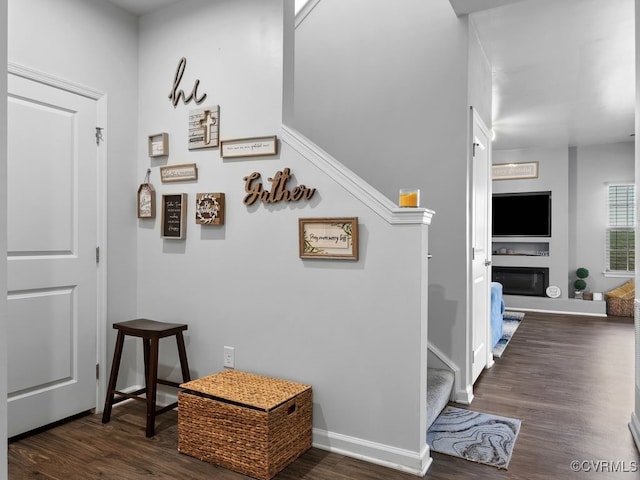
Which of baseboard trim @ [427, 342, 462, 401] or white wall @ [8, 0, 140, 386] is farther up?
white wall @ [8, 0, 140, 386]

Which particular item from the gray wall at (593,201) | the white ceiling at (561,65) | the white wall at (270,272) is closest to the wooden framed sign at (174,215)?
the white wall at (270,272)

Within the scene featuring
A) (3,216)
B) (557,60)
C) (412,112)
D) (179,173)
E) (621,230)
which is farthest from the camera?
(621,230)

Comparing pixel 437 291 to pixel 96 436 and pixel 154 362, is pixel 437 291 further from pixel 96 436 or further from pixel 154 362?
pixel 96 436

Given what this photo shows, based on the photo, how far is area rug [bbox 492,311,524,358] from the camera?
15.1 ft

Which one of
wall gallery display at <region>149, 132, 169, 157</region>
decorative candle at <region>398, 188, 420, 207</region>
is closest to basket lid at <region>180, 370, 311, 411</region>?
decorative candle at <region>398, 188, 420, 207</region>

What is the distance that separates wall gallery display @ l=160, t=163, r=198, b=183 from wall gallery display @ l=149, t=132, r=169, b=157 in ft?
0.33

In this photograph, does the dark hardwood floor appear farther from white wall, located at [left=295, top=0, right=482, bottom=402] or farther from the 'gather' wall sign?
the 'gather' wall sign

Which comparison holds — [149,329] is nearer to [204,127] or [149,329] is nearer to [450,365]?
[204,127]

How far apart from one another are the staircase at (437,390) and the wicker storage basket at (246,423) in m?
0.75

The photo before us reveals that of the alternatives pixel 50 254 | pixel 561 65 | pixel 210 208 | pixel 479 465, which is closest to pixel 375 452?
pixel 479 465

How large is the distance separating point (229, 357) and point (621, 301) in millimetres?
6637

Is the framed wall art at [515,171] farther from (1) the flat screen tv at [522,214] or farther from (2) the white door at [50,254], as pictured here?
(2) the white door at [50,254]

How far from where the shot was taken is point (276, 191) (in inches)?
100

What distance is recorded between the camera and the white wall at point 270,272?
2227 millimetres
